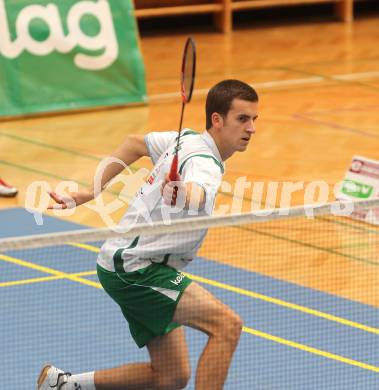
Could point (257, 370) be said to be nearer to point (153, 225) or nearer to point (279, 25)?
point (153, 225)

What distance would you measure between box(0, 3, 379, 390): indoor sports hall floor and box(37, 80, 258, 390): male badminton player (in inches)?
37.2

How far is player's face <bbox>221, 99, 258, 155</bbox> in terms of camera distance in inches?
241

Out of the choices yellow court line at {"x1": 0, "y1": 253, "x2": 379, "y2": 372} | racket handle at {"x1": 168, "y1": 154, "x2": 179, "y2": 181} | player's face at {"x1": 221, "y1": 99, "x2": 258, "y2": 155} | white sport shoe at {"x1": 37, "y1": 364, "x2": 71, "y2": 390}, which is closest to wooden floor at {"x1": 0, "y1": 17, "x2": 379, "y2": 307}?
yellow court line at {"x1": 0, "y1": 253, "x2": 379, "y2": 372}

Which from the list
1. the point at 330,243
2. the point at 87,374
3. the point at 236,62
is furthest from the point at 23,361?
the point at 236,62

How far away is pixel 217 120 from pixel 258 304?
2.65 metres

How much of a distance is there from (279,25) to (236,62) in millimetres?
3173

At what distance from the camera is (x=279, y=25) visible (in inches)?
771

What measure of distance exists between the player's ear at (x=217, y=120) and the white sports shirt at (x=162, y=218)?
0.22 feet

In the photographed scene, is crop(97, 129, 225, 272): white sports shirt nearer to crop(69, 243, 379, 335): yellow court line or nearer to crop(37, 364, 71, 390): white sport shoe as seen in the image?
crop(37, 364, 71, 390): white sport shoe

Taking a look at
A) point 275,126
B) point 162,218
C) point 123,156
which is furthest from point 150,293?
point 275,126

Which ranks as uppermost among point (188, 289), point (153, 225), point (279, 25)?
point (153, 225)

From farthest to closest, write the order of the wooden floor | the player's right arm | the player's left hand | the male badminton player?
the wooden floor, the player's right arm, the male badminton player, the player's left hand

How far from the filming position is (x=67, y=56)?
13.8 metres

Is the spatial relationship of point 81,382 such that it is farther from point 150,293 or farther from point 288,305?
point 288,305
